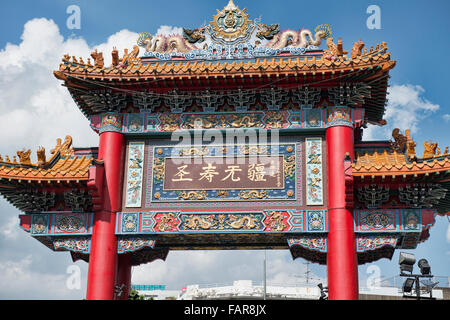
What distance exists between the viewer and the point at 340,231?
15.2m

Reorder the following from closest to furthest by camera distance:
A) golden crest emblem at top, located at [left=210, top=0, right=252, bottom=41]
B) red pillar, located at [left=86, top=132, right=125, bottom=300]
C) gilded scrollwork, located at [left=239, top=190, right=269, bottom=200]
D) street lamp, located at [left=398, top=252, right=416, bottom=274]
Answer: street lamp, located at [left=398, top=252, right=416, bottom=274]
red pillar, located at [left=86, top=132, right=125, bottom=300]
gilded scrollwork, located at [left=239, top=190, right=269, bottom=200]
golden crest emblem at top, located at [left=210, top=0, right=252, bottom=41]

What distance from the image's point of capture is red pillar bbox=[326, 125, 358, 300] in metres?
14.9

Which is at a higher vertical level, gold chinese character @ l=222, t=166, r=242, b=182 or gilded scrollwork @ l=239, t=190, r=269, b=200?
gold chinese character @ l=222, t=166, r=242, b=182

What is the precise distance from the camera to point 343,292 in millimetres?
14789

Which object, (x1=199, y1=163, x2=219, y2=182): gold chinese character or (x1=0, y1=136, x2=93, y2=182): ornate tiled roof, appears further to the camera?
(x1=199, y1=163, x2=219, y2=182): gold chinese character

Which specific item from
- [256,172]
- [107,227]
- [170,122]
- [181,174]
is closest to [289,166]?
[256,172]

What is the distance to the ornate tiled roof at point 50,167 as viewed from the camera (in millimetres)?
15930

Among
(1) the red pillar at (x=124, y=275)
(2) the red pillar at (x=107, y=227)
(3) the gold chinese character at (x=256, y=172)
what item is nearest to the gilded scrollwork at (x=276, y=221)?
(3) the gold chinese character at (x=256, y=172)

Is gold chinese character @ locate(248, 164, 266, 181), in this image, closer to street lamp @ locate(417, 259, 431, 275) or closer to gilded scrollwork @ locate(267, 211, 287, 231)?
gilded scrollwork @ locate(267, 211, 287, 231)

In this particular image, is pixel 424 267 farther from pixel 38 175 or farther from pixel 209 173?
pixel 38 175

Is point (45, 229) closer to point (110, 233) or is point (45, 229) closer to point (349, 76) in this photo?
point (110, 233)

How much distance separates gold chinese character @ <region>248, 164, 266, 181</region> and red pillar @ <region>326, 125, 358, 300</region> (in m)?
1.83

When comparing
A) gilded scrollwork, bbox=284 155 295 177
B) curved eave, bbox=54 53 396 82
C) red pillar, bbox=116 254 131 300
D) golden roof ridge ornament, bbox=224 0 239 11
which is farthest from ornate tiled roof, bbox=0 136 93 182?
golden roof ridge ornament, bbox=224 0 239 11
